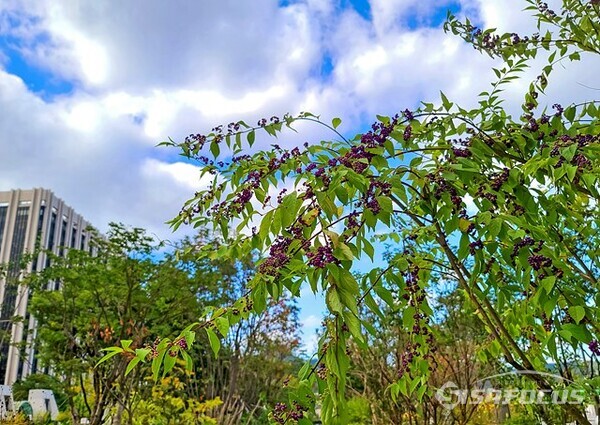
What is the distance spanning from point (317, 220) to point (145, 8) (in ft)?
13.6

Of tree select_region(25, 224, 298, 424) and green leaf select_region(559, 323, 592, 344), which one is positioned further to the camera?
tree select_region(25, 224, 298, 424)

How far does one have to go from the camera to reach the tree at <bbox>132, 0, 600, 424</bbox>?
99cm

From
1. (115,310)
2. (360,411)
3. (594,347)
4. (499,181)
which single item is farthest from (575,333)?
(360,411)

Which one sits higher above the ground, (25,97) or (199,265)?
(25,97)

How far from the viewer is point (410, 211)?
1.39 meters

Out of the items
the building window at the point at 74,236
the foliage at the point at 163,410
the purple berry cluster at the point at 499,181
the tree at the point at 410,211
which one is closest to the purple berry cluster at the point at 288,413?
the tree at the point at 410,211

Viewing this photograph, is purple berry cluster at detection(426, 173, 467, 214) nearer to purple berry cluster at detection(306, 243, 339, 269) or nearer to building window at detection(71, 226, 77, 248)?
purple berry cluster at detection(306, 243, 339, 269)

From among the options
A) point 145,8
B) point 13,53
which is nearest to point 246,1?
point 145,8

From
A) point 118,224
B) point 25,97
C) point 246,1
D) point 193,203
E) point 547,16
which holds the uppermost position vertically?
point 25,97

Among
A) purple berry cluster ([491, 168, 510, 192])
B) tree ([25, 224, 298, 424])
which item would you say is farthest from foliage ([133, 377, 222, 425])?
purple berry cluster ([491, 168, 510, 192])

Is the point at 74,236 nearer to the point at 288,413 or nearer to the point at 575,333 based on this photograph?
the point at 288,413

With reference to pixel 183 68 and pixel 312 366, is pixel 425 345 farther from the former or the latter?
pixel 183 68

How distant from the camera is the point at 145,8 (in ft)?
15.0

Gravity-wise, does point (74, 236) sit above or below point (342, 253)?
above
